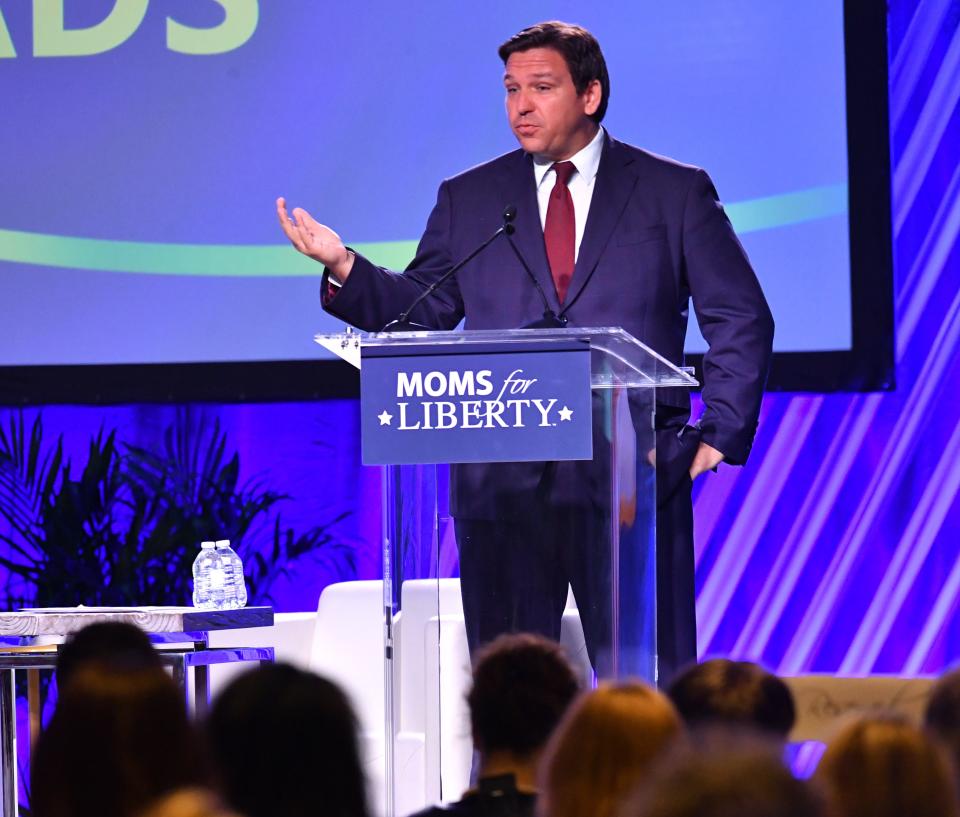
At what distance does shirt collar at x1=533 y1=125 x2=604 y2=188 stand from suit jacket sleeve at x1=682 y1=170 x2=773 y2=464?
208 millimetres

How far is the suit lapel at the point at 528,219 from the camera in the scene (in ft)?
10.6

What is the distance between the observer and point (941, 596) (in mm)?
5297

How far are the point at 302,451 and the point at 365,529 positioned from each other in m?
0.35

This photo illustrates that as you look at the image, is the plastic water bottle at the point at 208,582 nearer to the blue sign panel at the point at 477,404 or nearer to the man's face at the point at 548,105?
the man's face at the point at 548,105

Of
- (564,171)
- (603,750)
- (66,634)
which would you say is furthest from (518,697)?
(66,634)

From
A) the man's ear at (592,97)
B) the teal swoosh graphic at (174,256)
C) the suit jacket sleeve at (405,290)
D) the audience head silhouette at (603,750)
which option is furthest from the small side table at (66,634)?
the audience head silhouette at (603,750)

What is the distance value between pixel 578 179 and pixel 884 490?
2.39m

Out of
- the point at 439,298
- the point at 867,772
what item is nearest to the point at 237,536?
the point at 439,298

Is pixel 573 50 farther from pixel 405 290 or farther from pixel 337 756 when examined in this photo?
pixel 337 756

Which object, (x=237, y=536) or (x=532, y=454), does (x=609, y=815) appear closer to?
(x=532, y=454)

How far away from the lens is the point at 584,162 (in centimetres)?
336

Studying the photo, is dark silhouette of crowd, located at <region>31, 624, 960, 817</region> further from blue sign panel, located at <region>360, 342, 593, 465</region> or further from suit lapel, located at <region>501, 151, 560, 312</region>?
suit lapel, located at <region>501, 151, 560, 312</region>

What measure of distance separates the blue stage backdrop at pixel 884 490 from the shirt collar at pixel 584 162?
1.90 m

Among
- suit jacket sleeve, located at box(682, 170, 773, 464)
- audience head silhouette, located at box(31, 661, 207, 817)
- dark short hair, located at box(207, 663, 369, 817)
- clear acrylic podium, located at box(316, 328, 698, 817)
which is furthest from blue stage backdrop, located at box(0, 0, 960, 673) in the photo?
dark short hair, located at box(207, 663, 369, 817)
